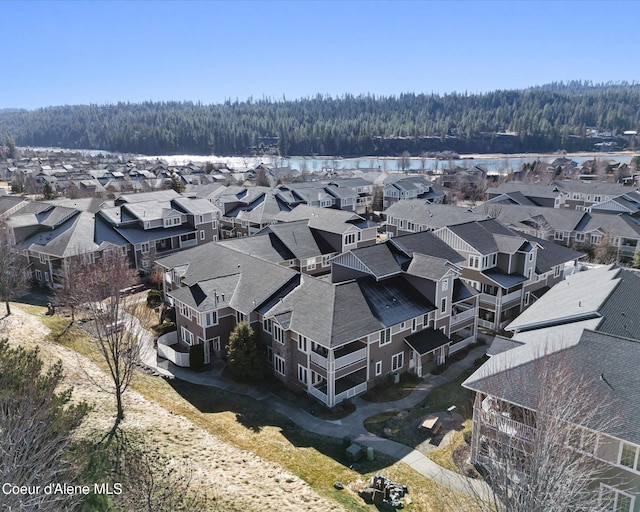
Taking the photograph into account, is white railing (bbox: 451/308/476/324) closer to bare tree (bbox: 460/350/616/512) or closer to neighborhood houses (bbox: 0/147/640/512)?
neighborhood houses (bbox: 0/147/640/512)

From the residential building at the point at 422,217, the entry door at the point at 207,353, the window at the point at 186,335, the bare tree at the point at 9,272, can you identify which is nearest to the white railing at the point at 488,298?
the residential building at the point at 422,217

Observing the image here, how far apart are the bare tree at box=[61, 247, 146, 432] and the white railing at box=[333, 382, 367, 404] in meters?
12.8

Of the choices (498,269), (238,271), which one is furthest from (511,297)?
(238,271)

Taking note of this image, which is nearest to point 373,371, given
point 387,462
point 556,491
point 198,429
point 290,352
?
point 290,352

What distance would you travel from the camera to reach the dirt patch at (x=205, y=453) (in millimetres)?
20356

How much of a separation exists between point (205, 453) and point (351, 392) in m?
10.7

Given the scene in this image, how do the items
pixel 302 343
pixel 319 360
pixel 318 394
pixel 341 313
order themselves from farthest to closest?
pixel 302 343
pixel 341 313
pixel 318 394
pixel 319 360

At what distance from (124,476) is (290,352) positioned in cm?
1317

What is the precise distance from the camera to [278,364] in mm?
32781

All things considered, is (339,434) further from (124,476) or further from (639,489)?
(639,489)

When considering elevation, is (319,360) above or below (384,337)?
below

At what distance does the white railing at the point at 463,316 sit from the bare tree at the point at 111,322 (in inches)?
940

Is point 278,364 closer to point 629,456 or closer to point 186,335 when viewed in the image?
point 186,335

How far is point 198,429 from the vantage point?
25.8m
